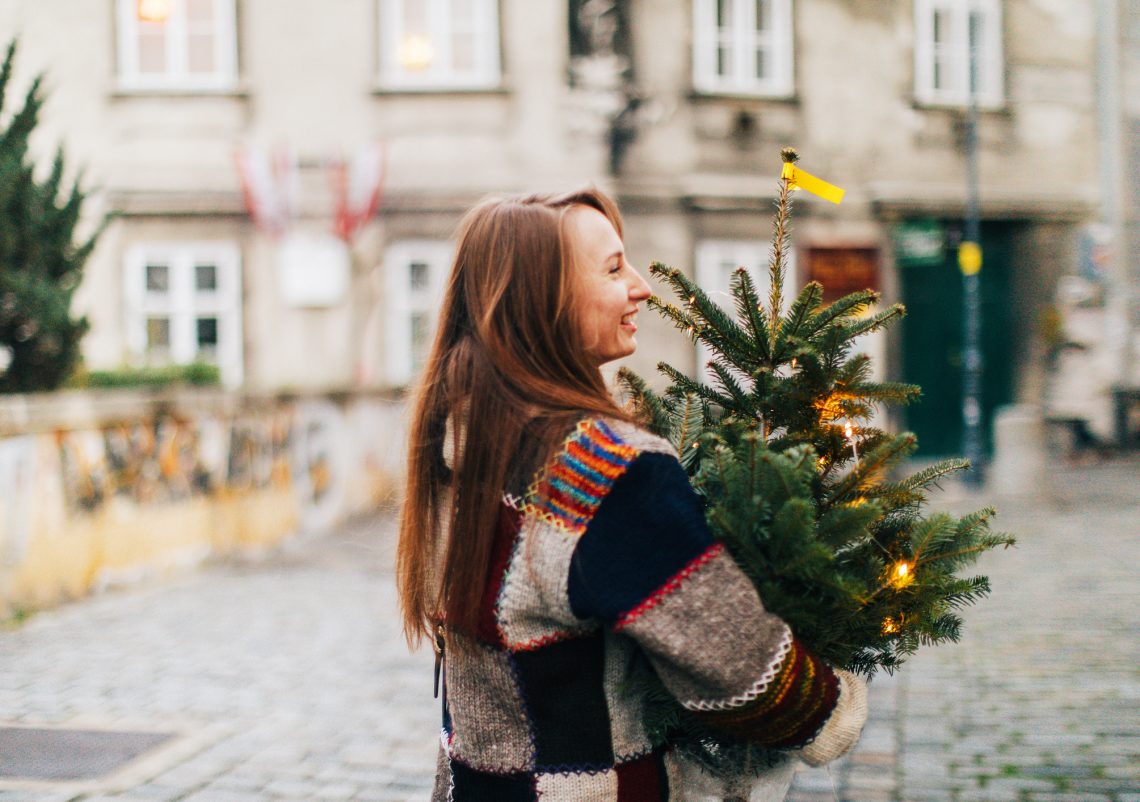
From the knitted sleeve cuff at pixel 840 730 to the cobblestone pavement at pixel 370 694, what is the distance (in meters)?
1.19

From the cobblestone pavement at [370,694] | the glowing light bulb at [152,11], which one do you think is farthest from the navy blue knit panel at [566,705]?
the glowing light bulb at [152,11]

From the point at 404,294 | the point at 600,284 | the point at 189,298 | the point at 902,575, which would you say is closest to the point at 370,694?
the point at 902,575

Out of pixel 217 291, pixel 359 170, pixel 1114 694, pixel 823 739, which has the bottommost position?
pixel 1114 694

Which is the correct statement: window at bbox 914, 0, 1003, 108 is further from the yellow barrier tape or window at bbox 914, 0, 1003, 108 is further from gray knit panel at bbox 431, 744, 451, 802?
gray knit panel at bbox 431, 744, 451, 802

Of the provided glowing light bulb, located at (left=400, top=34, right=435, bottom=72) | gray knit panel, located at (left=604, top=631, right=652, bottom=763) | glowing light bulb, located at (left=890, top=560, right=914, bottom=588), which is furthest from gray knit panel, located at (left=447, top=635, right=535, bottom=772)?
glowing light bulb, located at (left=400, top=34, right=435, bottom=72)

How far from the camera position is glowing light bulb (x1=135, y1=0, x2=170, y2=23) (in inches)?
622

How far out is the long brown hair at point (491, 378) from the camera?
1.84 m

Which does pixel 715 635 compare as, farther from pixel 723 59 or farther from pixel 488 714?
pixel 723 59

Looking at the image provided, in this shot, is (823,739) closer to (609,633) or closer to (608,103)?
(609,633)

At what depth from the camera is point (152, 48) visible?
15.8m

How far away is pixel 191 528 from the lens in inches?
396

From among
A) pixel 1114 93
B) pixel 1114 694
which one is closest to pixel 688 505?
pixel 1114 694

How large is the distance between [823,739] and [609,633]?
1.12 feet

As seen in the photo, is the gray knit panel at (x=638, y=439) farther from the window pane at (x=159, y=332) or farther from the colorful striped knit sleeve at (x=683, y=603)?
the window pane at (x=159, y=332)
